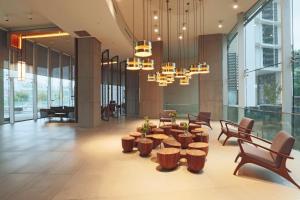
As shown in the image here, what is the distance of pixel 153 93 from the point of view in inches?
575

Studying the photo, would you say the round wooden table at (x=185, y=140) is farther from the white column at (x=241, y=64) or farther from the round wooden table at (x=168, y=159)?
the white column at (x=241, y=64)

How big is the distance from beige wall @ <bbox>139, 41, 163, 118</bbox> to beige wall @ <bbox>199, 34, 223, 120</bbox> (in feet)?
9.19

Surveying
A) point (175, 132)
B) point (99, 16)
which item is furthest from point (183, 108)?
point (99, 16)

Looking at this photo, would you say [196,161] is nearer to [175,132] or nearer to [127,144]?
[127,144]

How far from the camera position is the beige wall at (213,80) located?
13258mm

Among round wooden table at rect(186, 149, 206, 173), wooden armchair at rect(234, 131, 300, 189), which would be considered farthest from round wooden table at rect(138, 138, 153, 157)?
wooden armchair at rect(234, 131, 300, 189)

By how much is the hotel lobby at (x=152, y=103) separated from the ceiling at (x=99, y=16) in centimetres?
6

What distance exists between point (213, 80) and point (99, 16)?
7995 mm

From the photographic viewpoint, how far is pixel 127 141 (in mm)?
5957

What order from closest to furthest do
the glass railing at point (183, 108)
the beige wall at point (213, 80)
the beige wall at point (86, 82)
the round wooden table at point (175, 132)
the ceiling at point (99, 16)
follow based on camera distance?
1. the round wooden table at point (175, 132)
2. the ceiling at point (99, 16)
3. the beige wall at point (86, 82)
4. the beige wall at point (213, 80)
5. the glass railing at point (183, 108)

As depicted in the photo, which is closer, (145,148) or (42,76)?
(145,148)

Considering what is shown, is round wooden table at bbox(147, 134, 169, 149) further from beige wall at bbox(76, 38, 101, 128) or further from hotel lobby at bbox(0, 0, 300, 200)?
beige wall at bbox(76, 38, 101, 128)

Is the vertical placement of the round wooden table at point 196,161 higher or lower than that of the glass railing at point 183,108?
lower

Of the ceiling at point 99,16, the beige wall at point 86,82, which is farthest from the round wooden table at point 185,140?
the beige wall at point 86,82
